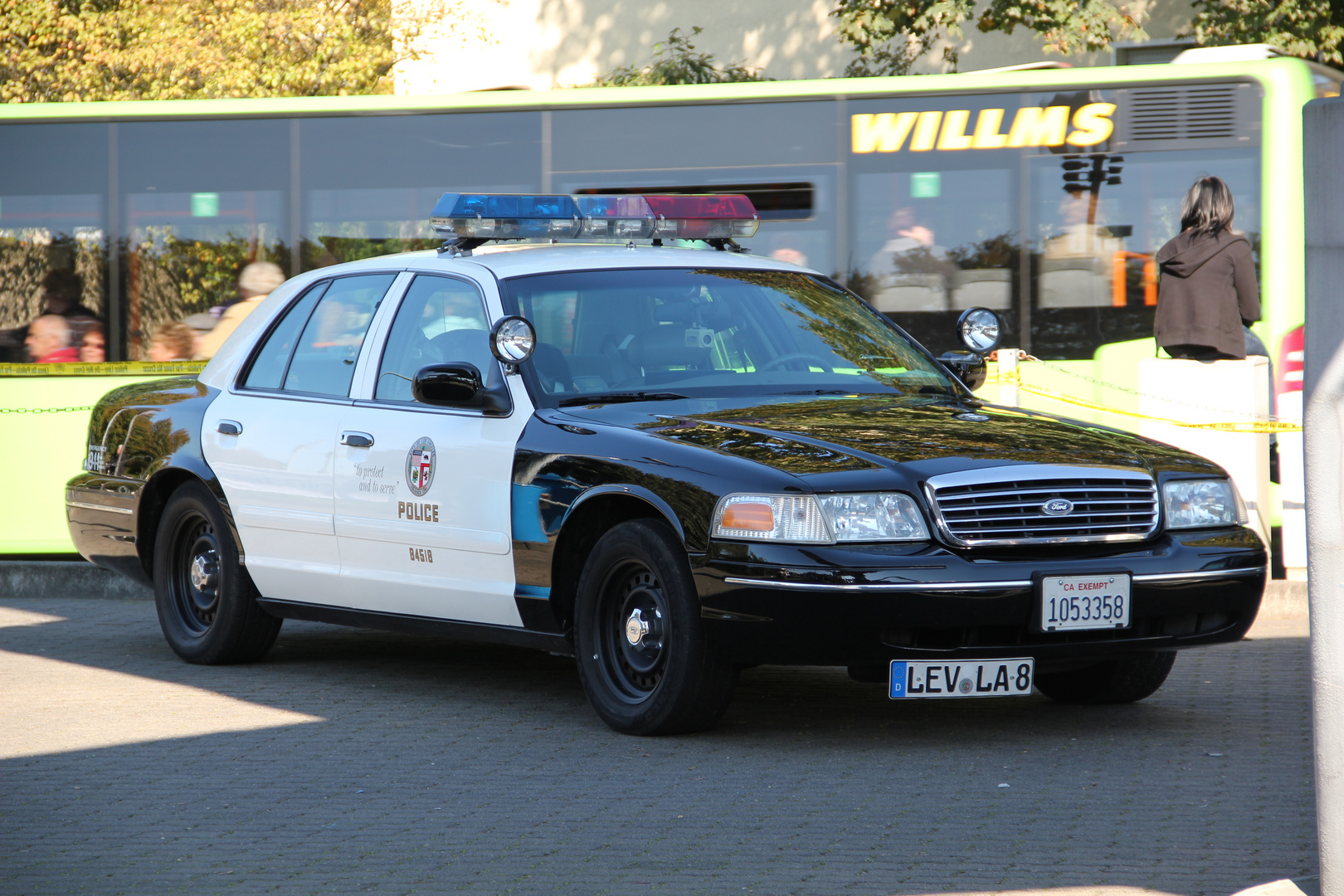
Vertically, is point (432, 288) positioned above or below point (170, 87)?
below

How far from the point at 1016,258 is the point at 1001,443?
621cm

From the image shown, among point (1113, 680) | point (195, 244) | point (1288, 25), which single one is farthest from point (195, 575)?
point (1288, 25)

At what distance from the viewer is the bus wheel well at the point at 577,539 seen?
6.40 meters

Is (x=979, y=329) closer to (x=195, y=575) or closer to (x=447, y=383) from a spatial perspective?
(x=447, y=383)

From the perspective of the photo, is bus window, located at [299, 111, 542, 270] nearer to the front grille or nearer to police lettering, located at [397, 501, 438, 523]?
police lettering, located at [397, 501, 438, 523]

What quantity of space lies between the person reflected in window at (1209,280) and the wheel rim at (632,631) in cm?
518

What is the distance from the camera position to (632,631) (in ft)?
20.6

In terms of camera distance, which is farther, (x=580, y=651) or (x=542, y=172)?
(x=542, y=172)

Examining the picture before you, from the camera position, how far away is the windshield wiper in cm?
673

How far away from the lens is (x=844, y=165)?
1233 cm

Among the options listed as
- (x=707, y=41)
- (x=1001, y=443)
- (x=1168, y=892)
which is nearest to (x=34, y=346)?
(x=1001, y=443)

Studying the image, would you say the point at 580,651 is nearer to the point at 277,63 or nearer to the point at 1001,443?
the point at 1001,443

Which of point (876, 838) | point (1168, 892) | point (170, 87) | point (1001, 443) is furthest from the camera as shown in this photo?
point (170, 87)

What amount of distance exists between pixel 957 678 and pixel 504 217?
2.94 m
